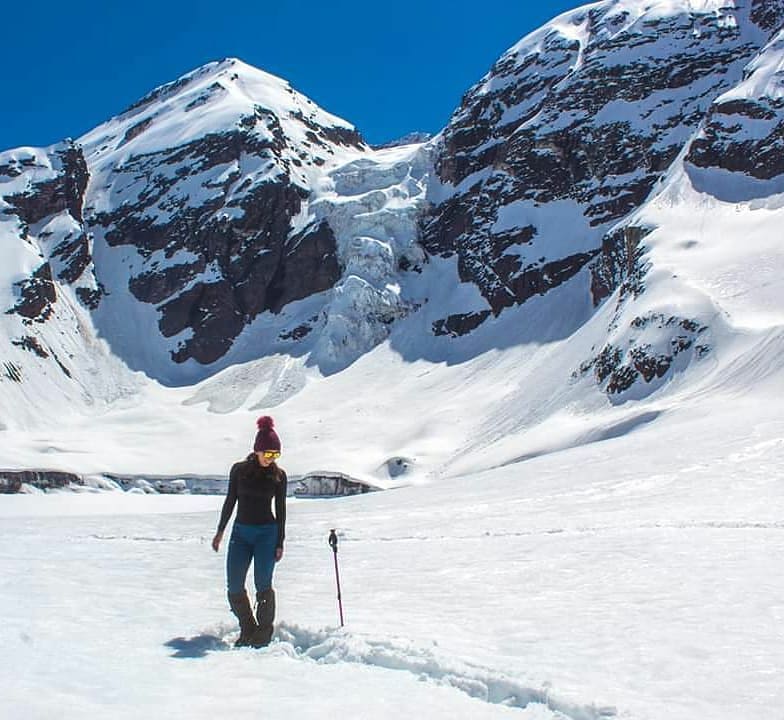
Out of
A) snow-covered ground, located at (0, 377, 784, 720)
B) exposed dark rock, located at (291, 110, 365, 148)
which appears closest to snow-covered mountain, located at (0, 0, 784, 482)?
exposed dark rock, located at (291, 110, 365, 148)

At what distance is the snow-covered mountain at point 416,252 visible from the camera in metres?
64.1

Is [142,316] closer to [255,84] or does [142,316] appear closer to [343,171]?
[343,171]

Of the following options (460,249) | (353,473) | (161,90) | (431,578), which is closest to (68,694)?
(431,578)

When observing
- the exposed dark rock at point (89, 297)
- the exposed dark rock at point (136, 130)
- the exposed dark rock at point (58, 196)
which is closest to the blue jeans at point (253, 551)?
the exposed dark rock at point (89, 297)

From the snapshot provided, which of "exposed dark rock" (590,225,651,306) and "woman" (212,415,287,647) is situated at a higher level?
"exposed dark rock" (590,225,651,306)

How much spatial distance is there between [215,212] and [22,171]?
2766 centimetres

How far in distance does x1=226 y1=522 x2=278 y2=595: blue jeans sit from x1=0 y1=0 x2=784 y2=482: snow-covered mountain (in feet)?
144

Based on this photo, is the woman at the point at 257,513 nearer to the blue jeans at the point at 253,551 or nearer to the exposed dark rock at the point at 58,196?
the blue jeans at the point at 253,551

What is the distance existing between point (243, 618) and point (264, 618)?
20 centimetres

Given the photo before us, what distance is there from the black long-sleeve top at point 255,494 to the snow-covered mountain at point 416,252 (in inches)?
1732

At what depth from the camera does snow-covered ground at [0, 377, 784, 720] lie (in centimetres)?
504

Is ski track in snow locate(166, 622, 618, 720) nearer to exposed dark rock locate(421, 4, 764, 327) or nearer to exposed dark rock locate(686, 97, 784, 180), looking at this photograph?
exposed dark rock locate(686, 97, 784, 180)

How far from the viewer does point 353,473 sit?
6206 cm

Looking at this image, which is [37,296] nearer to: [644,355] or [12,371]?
[12,371]
